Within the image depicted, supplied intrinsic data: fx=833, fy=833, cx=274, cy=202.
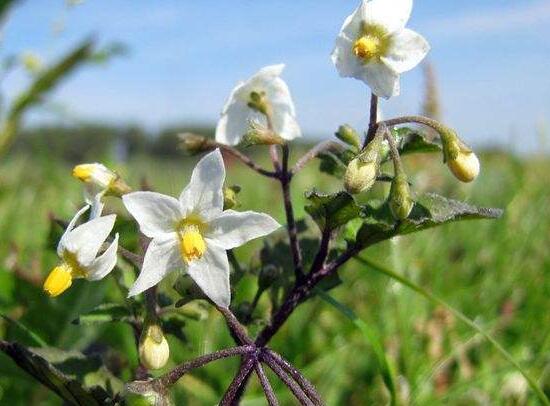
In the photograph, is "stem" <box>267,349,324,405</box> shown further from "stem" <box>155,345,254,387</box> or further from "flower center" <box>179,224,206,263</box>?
"flower center" <box>179,224,206,263</box>

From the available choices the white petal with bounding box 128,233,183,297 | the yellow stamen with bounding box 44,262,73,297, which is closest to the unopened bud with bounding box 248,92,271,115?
the white petal with bounding box 128,233,183,297

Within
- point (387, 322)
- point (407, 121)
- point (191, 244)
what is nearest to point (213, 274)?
point (191, 244)

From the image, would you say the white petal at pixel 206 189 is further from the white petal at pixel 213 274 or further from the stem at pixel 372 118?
the stem at pixel 372 118

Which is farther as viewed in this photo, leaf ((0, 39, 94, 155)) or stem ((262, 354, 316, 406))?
leaf ((0, 39, 94, 155))

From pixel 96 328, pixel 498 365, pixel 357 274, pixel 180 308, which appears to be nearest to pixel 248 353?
pixel 180 308

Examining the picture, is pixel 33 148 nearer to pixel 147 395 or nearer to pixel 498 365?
pixel 498 365

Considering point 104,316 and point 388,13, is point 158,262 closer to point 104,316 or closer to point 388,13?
point 104,316
